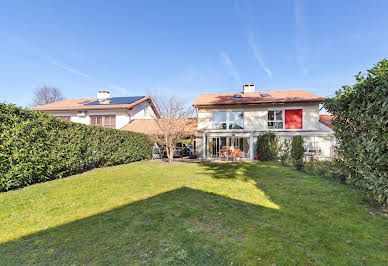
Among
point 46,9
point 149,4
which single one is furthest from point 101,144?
point 149,4

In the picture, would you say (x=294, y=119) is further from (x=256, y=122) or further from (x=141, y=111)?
(x=141, y=111)

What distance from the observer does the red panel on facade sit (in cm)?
1859

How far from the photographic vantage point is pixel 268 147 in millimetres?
15867

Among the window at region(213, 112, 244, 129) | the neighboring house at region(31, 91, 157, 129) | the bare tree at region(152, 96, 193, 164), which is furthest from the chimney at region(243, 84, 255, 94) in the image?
the neighboring house at region(31, 91, 157, 129)

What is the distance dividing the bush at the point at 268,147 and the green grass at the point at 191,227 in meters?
9.48

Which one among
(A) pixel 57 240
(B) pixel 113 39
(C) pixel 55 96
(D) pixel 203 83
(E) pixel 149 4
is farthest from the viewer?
(C) pixel 55 96

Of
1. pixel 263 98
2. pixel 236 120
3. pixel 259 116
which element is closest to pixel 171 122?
pixel 236 120

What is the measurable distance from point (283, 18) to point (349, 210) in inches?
629

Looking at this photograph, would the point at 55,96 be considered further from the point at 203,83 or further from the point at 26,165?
the point at 26,165

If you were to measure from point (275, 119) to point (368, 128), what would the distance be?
16.4 m

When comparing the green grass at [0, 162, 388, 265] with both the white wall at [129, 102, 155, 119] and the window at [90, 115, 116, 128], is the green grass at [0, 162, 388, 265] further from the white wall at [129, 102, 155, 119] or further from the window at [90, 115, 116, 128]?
the white wall at [129, 102, 155, 119]

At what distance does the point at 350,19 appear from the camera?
504 inches

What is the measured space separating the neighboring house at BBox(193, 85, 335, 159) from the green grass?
531 inches

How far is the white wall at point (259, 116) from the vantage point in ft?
60.2
